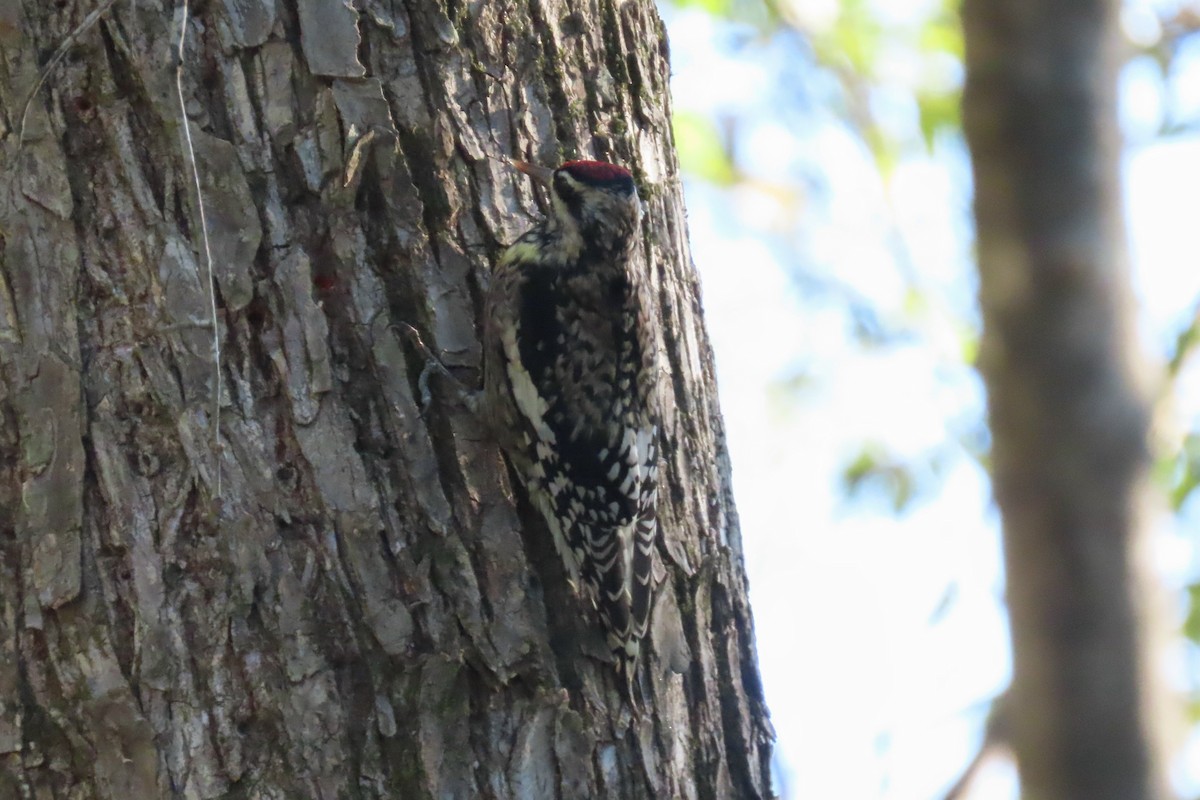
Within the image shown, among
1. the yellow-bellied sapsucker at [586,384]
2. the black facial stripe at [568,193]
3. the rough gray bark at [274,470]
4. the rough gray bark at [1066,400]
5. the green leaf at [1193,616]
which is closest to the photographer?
the rough gray bark at [1066,400]

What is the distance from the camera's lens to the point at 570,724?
2.48m

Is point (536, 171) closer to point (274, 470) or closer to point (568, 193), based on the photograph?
point (568, 193)

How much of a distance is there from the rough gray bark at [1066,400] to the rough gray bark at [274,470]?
3.20 ft

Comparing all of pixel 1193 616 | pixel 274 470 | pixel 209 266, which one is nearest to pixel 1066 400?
pixel 274 470

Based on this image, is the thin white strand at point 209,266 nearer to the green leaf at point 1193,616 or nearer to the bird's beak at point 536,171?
the bird's beak at point 536,171

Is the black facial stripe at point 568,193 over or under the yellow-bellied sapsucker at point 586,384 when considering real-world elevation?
over

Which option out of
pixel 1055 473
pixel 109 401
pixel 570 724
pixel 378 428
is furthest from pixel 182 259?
pixel 1055 473

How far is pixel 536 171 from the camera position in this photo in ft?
9.36

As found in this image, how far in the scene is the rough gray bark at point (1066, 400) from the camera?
1794mm

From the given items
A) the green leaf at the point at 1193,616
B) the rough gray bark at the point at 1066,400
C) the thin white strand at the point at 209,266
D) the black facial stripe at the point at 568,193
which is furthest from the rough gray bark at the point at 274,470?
the green leaf at the point at 1193,616

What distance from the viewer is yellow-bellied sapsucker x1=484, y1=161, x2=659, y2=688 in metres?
2.79

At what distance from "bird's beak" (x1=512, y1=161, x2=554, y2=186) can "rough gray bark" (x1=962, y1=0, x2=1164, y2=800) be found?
117 cm

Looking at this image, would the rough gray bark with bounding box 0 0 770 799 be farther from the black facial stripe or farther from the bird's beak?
the black facial stripe

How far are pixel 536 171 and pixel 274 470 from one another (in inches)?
35.8
